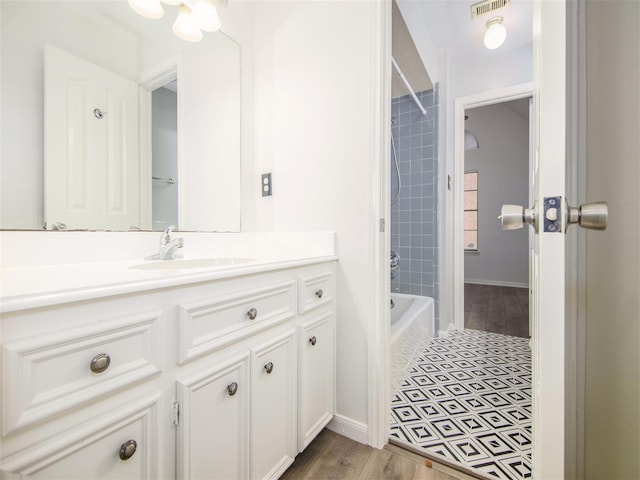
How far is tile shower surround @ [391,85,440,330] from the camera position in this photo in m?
2.61

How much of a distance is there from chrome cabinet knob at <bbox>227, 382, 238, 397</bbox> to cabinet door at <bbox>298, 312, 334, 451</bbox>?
12.5 inches

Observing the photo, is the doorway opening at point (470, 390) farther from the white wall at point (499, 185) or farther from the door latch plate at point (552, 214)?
the white wall at point (499, 185)

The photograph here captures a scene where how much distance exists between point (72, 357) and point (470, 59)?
3.43m

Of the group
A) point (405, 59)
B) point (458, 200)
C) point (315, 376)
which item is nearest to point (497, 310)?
point (458, 200)

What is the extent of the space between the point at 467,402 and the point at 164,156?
1982 millimetres

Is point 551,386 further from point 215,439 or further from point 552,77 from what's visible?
point 215,439

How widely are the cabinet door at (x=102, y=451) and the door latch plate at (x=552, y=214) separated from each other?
86cm

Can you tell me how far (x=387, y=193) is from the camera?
133 cm

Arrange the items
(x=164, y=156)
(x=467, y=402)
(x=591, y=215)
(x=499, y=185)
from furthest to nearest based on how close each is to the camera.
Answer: (x=499, y=185) → (x=467, y=402) → (x=164, y=156) → (x=591, y=215)

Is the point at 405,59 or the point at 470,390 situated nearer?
the point at 470,390

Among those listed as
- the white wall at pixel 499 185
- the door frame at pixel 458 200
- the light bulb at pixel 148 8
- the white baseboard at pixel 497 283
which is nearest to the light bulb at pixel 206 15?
the light bulb at pixel 148 8

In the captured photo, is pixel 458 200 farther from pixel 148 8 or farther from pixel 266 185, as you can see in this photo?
pixel 148 8

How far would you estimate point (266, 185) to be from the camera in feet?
5.34

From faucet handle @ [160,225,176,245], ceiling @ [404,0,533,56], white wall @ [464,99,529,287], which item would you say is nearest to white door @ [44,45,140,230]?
faucet handle @ [160,225,176,245]
